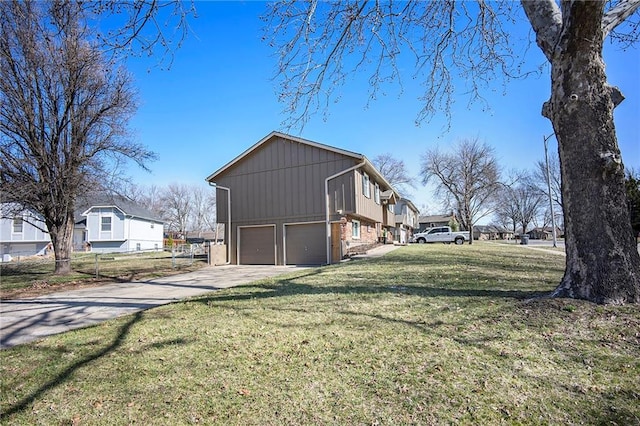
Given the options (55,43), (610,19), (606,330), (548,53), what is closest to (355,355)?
(606,330)

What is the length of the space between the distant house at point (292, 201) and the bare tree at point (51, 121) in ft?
21.0

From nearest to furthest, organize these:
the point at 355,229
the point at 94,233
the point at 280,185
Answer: the point at 280,185
the point at 355,229
the point at 94,233

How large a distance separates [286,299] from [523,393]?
13.9 ft

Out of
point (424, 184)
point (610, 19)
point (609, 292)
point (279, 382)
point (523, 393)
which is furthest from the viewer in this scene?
point (424, 184)

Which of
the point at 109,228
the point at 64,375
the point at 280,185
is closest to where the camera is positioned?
the point at 64,375

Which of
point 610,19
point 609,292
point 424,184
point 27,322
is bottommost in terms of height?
point 27,322

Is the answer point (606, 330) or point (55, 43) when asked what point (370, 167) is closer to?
point (55, 43)

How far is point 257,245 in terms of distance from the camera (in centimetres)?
1870

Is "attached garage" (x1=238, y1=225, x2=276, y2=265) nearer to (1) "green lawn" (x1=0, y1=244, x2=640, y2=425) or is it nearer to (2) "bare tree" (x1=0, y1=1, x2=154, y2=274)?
(2) "bare tree" (x1=0, y1=1, x2=154, y2=274)

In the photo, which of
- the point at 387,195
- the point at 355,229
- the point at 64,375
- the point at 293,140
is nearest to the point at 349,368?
the point at 64,375

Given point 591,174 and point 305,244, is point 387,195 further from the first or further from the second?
point 591,174

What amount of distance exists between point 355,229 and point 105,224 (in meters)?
28.3

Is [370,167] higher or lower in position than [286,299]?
higher

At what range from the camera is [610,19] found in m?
4.71
